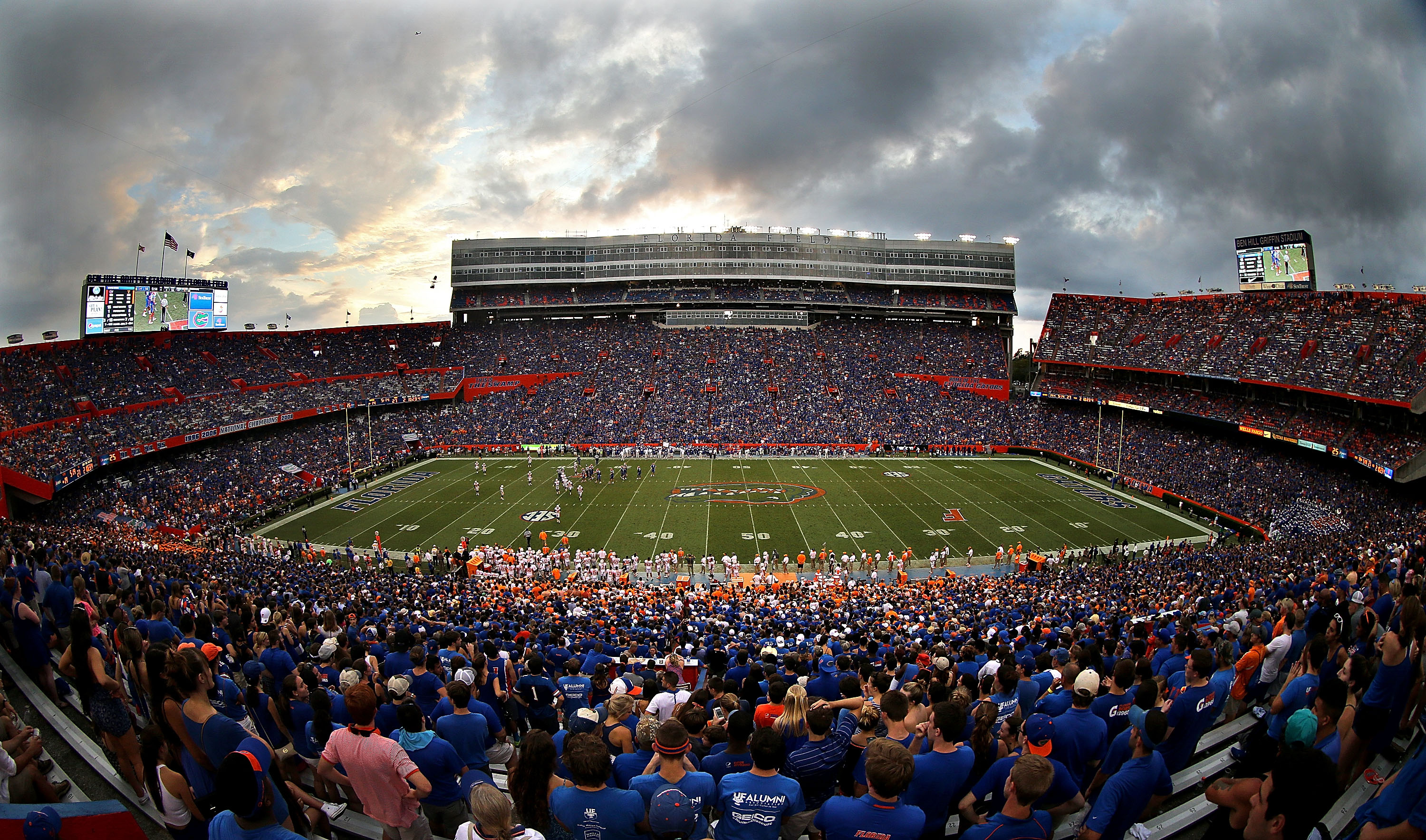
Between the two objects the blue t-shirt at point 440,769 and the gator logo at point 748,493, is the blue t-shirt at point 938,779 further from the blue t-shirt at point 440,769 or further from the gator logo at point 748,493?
the gator logo at point 748,493

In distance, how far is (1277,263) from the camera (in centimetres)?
4891

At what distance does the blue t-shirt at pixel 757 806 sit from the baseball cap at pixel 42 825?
3.31 metres

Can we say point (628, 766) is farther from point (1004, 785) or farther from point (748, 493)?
point (748, 493)

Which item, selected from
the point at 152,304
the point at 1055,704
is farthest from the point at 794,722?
the point at 152,304

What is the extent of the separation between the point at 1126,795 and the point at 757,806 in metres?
2.47

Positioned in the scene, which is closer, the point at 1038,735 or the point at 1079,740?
the point at 1038,735

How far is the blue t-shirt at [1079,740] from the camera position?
16.0ft

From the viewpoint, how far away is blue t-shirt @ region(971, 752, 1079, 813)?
4.26 metres

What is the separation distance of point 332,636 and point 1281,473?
46485 millimetres

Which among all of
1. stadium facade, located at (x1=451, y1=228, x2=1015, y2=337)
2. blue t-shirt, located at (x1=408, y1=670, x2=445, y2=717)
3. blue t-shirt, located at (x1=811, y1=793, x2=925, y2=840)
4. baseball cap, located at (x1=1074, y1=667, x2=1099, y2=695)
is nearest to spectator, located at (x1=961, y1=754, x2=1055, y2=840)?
blue t-shirt, located at (x1=811, y1=793, x2=925, y2=840)

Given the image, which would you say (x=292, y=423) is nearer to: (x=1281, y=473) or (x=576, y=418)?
(x=576, y=418)

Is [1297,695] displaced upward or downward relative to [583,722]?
upward

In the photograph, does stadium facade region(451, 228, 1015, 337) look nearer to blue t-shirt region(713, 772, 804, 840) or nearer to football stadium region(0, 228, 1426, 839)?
football stadium region(0, 228, 1426, 839)

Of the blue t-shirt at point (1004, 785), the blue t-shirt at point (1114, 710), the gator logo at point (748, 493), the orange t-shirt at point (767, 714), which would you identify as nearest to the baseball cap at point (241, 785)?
the orange t-shirt at point (767, 714)
